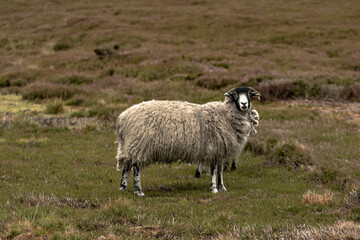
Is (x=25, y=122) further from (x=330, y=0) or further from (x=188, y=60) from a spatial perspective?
(x=330, y=0)

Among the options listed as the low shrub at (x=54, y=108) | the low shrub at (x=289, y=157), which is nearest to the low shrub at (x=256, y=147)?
the low shrub at (x=289, y=157)

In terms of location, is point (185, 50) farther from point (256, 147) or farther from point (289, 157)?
point (289, 157)

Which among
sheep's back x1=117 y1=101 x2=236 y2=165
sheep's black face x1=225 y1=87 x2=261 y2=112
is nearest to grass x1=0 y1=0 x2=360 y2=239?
sheep's back x1=117 y1=101 x2=236 y2=165

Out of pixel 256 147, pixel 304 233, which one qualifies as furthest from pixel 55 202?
pixel 256 147

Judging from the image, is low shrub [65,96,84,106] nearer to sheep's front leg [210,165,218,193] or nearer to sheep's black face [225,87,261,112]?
sheep's black face [225,87,261,112]

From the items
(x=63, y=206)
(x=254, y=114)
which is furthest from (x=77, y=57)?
(x=63, y=206)

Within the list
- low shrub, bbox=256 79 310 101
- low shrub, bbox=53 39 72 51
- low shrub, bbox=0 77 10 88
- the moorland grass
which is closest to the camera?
the moorland grass

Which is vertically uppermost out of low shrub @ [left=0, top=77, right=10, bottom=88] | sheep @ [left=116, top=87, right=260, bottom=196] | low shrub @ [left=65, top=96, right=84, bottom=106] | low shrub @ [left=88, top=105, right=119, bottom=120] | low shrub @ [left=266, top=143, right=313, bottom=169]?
sheep @ [left=116, top=87, right=260, bottom=196]

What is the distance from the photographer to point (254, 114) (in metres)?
13.2

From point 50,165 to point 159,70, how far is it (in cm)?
1968

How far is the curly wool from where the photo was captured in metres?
10.1

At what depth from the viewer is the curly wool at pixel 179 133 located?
33.2 ft

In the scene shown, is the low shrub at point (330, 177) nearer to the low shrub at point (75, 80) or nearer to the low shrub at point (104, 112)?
the low shrub at point (104, 112)

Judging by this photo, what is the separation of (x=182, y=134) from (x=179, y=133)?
3.2 inches
